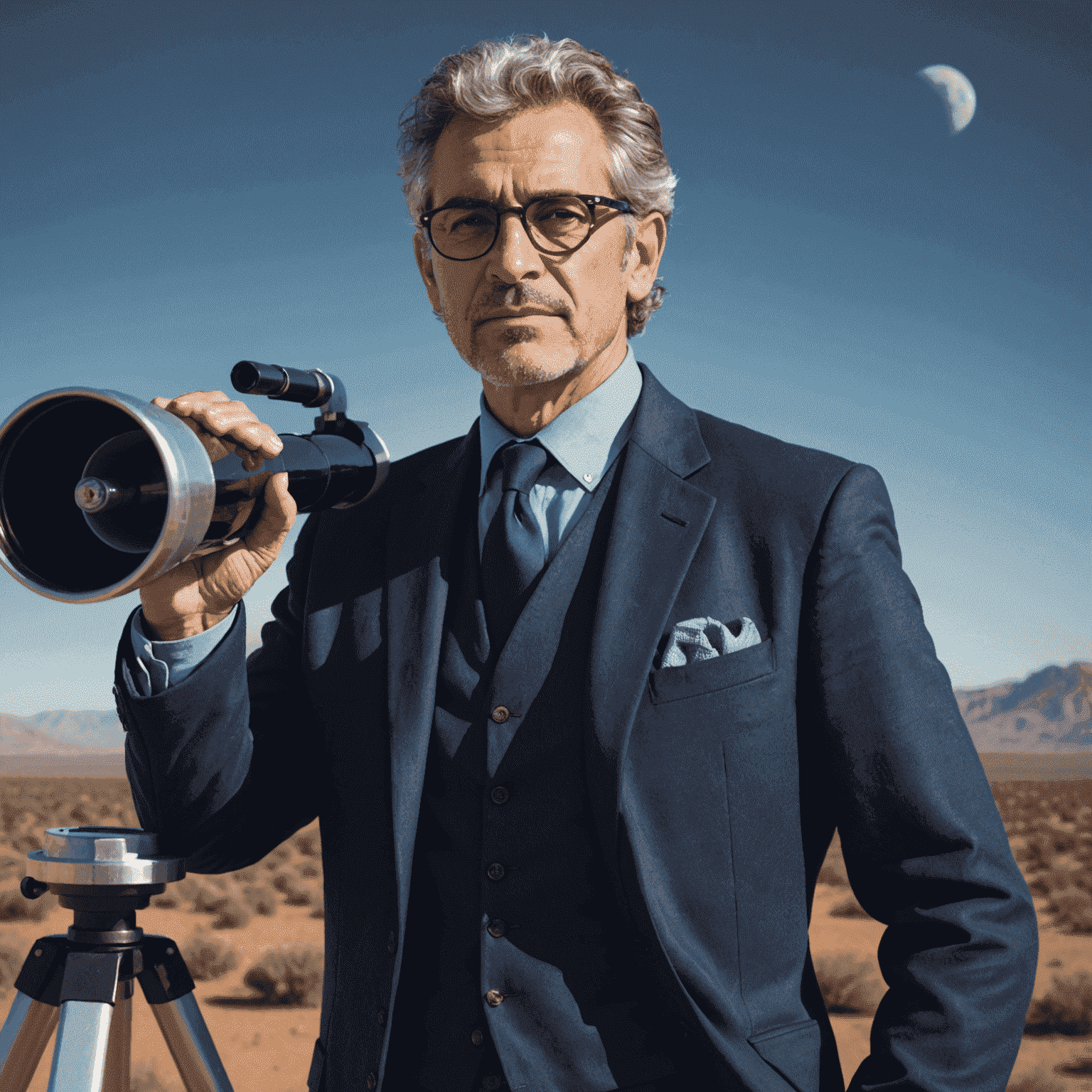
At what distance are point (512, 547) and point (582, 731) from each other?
0.41 m

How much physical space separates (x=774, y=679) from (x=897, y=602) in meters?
0.25

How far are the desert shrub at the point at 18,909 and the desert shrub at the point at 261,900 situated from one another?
2815 millimetres

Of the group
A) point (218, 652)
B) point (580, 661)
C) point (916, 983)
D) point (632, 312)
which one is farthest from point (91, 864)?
point (632, 312)

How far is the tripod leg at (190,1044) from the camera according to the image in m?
1.88

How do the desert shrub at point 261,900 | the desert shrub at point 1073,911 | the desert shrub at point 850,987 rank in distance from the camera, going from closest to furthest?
1. the desert shrub at point 850,987
2. the desert shrub at point 1073,911
3. the desert shrub at point 261,900

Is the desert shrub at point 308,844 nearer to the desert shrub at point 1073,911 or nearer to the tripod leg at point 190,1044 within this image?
the desert shrub at point 1073,911

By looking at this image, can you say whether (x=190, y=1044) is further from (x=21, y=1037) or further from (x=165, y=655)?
(x=165, y=655)


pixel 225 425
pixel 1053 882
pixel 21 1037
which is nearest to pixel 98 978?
pixel 21 1037

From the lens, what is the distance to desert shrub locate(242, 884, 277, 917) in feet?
51.4

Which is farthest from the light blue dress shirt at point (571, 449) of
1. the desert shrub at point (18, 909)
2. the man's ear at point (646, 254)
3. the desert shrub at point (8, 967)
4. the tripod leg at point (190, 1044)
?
the desert shrub at point (18, 909)

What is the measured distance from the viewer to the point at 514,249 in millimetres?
2084

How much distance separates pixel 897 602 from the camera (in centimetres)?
185

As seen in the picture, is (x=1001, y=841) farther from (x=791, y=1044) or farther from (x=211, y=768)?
→ (x=211, y=768)

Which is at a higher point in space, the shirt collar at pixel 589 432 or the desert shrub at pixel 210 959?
the shirt collar at pixel 589 432
